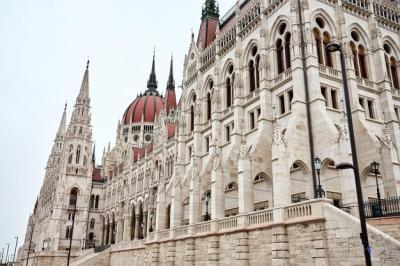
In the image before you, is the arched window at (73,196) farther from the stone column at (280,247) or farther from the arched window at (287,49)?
the stone column at (280,247)

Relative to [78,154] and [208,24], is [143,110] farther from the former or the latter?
[208,24]

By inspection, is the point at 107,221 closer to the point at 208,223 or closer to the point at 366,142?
the point at 208,223

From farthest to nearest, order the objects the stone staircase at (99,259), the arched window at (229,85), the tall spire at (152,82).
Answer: the tall spire at (152,82)
the stone staircase at (99,259)
the arched window at (229,85)

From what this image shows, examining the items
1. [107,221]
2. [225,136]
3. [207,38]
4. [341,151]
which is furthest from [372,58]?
[107,221]

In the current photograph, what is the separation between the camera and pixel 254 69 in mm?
32125

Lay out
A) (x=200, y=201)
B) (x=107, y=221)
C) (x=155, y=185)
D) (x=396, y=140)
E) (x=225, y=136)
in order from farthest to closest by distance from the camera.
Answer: (x=107, y=221) → (x=155, y=185) → (x=225, y=136) → (x=200, y=201) → (x=396, y=140)

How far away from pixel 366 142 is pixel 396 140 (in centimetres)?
383

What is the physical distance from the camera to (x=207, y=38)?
42750 mm

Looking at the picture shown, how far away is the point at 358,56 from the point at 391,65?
4.17 meters

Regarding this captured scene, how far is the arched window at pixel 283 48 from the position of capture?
2859cm

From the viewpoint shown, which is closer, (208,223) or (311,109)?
(311,109)

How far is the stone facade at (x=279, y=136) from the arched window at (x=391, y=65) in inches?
3.5

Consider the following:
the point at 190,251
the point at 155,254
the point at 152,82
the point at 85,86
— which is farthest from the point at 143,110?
the point at 190,251

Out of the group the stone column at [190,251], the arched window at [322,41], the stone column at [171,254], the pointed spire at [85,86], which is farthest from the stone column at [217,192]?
the pointed spire at [85,86]
